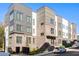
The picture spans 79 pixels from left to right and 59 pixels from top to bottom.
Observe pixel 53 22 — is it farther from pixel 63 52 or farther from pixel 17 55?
pixel 17 55

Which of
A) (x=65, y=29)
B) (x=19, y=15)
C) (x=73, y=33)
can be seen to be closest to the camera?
(x=19, y=15)

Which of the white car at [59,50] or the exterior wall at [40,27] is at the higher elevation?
the exterior wall at [40,27]

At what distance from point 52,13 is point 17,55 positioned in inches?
43.4

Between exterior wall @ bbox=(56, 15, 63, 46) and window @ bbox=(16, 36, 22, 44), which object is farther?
exterior wall @ bbox=(56, 15, 63, 46)

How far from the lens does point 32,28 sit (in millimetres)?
5730

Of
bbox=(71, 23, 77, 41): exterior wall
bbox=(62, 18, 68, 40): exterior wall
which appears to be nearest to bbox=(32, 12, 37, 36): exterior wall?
A: bbox=(62, 18, 68, 40): exterior wall

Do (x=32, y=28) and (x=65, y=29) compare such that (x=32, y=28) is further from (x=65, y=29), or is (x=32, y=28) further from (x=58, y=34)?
(x=65, y=29)

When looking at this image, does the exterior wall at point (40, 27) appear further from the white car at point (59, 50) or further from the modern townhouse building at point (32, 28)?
the white car at point (59, 50)

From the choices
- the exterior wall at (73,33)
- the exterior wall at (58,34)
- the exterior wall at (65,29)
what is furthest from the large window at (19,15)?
the exterior wall at (73,33)

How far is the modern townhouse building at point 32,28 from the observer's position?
568 centimetres

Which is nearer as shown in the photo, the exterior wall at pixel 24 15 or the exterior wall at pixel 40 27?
the exterior wall at pixel 24 15

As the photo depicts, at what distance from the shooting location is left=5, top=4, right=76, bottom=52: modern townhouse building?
224 inches

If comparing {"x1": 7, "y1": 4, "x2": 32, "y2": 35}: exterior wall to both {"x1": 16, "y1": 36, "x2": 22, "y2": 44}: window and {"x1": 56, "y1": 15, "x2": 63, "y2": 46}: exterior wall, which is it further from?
{"x1": 56, "y1": 15, "x2": 63, "y2": 46}: exterior wall

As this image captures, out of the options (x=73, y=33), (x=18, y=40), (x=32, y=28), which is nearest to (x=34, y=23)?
(x=32, y=28)
